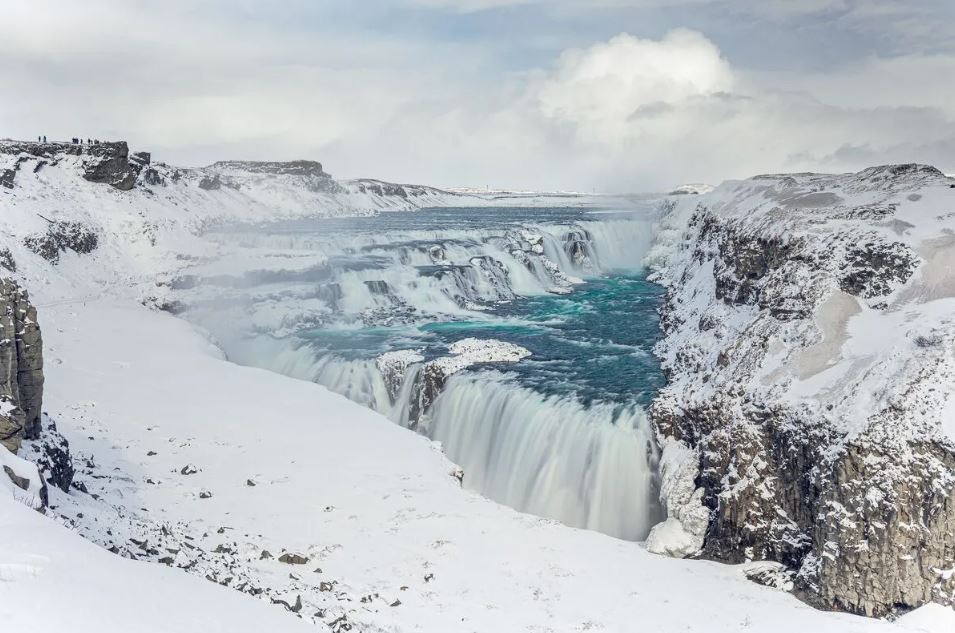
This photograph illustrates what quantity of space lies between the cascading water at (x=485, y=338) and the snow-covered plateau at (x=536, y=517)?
233cm

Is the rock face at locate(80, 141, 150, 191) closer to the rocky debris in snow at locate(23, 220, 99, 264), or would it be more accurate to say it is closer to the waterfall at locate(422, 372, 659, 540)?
the rocky debris in snow at locate(23, 220, 99, 264)

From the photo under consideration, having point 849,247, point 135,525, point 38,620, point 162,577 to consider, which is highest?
point 849,247

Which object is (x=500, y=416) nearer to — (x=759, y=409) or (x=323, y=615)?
(x=759, y=409)

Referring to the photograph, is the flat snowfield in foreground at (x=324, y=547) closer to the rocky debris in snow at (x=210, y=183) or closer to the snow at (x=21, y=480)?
the snow at (x=21, y=480)

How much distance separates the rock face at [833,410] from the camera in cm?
1322

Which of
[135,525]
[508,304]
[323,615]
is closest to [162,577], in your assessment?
[323,615]

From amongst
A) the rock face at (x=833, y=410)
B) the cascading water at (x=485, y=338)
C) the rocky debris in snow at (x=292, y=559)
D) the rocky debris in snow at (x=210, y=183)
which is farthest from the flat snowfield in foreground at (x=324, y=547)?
the rocky debris in snow at (x=210, y=183)

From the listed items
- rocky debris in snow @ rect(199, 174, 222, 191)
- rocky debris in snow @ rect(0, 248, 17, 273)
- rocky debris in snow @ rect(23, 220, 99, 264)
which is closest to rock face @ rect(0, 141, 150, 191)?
rocky debris in snow @ rect(23, 220, 99, 264)

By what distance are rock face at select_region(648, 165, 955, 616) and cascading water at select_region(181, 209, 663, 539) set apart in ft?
7.20

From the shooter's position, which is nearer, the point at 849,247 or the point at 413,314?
the point at 849,247

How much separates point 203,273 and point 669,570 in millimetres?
35611

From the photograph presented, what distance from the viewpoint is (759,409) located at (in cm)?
1689

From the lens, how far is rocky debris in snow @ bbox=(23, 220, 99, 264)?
40084mm

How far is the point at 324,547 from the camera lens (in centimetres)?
1384
